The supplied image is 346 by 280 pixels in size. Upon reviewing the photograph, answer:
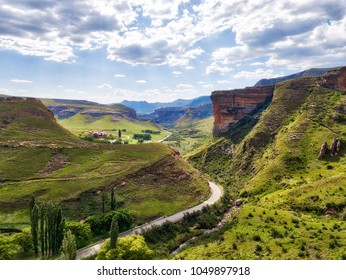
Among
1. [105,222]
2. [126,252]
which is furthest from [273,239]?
[105,222]

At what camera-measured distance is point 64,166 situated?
12106 centimetres

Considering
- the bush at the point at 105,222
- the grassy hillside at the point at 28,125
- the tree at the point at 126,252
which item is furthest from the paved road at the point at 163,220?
the grassy hillside at the point at 28,125

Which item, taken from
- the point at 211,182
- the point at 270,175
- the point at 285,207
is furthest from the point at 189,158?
the point at 285,207

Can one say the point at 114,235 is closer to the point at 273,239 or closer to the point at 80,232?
the point at 80,232

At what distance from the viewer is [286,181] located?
370 feet

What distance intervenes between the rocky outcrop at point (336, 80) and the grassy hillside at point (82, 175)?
106 meters

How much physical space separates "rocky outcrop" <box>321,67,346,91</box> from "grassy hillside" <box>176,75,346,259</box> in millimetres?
5769

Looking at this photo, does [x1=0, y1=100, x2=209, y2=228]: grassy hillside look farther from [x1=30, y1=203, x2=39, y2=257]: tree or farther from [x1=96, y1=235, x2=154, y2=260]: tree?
[x1=96, y1=235, x2=154, y2=260]: tree

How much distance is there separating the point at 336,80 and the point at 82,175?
506ft

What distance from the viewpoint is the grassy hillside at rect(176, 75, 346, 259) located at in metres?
65.7

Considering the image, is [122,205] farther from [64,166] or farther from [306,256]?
[306,256]

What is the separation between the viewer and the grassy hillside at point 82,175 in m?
97.1

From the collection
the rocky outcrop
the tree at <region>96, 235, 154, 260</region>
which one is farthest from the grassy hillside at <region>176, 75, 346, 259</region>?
the tree at <region>96, 235, 154, 260</region>

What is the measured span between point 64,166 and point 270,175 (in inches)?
3254
